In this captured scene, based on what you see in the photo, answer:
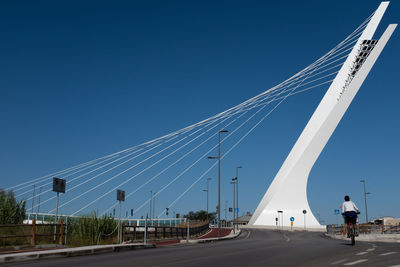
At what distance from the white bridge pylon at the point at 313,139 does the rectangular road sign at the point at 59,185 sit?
32800mm

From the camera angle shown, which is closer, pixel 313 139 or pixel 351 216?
pixel 351 216

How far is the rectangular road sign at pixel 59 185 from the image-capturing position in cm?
1886

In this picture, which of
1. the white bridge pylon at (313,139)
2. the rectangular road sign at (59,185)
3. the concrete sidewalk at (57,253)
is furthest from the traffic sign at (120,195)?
the white bridge pylon at (313,139)

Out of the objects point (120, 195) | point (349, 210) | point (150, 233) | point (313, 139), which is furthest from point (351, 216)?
point (313, 139)

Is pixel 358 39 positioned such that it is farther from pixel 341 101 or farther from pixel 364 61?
pixel 341 101

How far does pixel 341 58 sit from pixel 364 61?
2.47 metres

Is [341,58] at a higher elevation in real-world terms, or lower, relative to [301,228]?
higher

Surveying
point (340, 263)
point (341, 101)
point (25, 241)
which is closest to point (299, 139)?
point (341, 101)

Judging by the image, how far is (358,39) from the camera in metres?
42.2

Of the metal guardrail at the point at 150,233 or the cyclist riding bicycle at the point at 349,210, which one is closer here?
the cyclist riding bicycle at the point at 349,210

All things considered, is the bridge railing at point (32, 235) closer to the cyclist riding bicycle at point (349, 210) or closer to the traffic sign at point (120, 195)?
the traffic sign at point (120, 195)

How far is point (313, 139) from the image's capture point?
47.8 meters

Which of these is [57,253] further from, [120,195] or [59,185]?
[120,195]

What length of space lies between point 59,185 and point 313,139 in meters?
34.1
